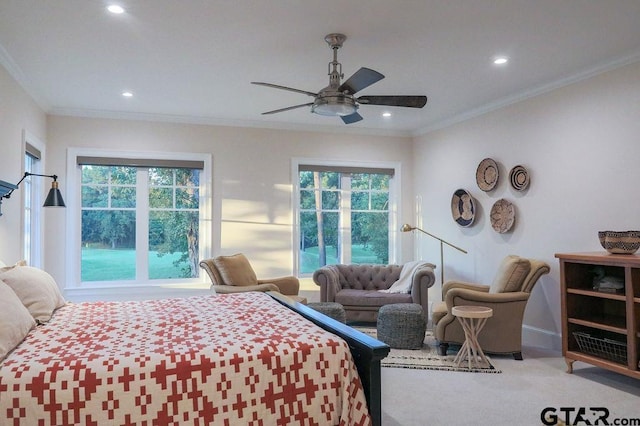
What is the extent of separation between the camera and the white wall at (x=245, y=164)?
593cm

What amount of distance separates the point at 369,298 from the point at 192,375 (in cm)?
392

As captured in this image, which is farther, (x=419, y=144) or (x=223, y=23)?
(x=419, y=144)

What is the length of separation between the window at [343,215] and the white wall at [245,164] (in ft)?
0.84

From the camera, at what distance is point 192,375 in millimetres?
1908

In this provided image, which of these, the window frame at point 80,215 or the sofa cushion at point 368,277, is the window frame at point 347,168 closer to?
the sofa cushion at point 368,277

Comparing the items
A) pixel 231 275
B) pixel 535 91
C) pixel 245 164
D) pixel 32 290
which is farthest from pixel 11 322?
pixel 535 91

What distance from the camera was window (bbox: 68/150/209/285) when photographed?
19.5 feet

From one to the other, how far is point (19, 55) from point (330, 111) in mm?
2539

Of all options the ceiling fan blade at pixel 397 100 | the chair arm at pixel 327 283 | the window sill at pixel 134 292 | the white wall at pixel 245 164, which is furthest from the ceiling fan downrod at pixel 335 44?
the window sill at pixel 134 292

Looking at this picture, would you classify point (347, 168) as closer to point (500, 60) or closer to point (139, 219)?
point (139, 219)

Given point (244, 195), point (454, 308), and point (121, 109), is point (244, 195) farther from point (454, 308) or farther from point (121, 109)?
point (454, 308)

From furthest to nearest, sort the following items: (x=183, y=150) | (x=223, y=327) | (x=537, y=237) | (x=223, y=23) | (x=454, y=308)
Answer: (x=183, y=150), (x=537, y=237), (x=454, y=308), (x=223, y=23), (x=223, y=327)

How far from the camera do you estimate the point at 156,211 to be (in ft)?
20.2

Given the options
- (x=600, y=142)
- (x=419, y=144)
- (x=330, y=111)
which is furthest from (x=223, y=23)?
(x=419, y=144)
